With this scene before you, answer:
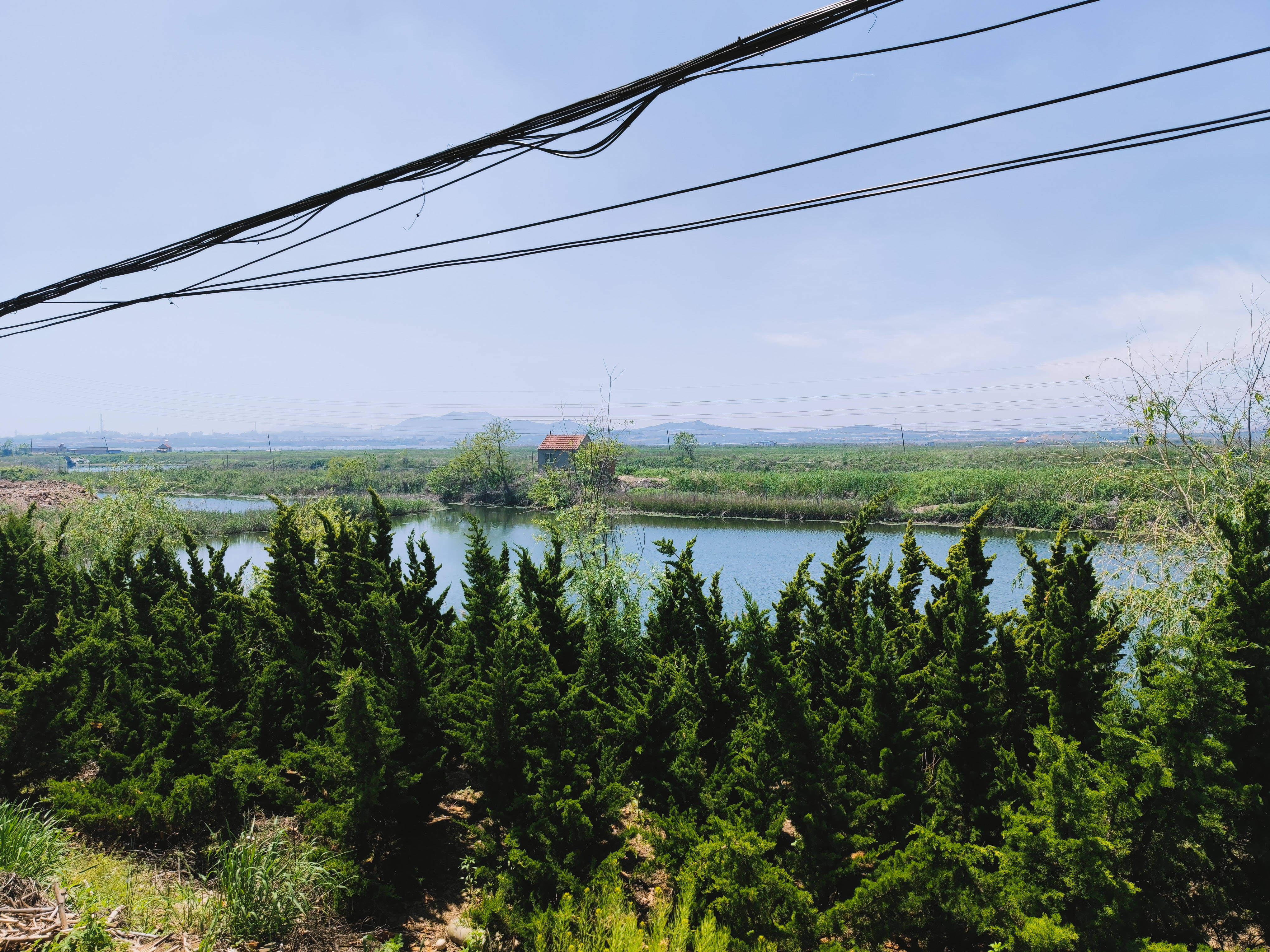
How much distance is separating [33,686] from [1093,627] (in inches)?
381

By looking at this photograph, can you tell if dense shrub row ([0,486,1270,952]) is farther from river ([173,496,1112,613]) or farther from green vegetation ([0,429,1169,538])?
river ([173,496,1112,613])

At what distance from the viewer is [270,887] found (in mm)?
4230

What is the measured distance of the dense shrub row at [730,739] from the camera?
3.73 metres

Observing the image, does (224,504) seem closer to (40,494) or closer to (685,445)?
(40,494)

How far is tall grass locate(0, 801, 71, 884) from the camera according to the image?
409 cm

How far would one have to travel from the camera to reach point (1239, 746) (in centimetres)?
381

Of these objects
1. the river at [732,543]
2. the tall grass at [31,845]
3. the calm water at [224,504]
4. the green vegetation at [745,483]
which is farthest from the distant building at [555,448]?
the tall grass at [31,845]

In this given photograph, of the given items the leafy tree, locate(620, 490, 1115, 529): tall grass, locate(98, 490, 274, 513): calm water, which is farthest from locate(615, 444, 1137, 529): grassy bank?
locate(98, 490, 274, 513): calm water

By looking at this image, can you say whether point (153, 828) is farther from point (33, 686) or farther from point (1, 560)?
point (1, 560)

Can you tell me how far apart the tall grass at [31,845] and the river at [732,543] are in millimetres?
9511

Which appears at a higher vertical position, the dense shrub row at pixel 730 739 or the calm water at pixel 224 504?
the dense shrub row at pixel 730 739

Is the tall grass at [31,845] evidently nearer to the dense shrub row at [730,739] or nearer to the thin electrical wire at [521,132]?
the dense shrub row at [730,739]

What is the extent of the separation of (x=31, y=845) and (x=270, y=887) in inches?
70.8

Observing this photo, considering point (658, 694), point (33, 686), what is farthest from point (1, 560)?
point (658, 694)
